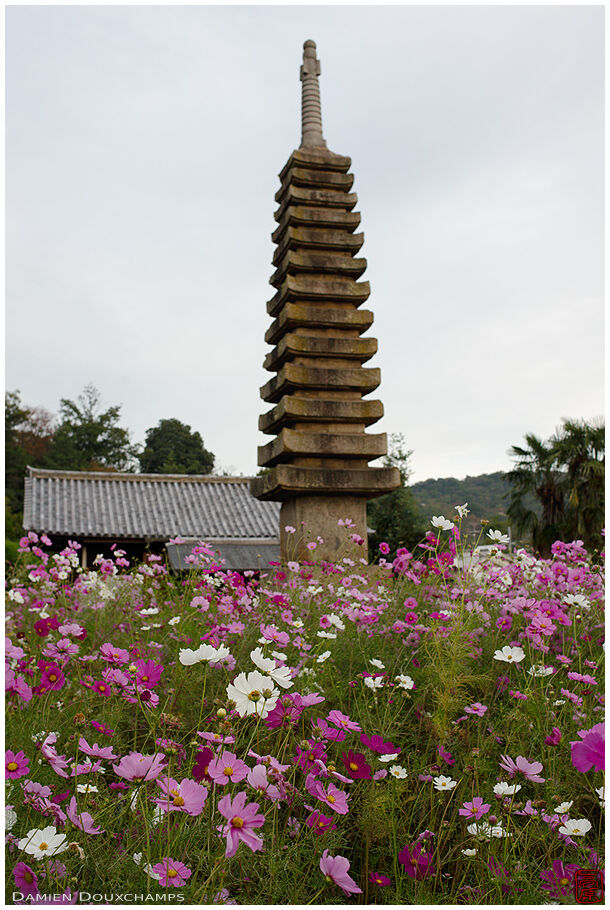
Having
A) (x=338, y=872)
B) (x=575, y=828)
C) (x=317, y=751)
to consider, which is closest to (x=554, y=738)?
(x=575, y=828)

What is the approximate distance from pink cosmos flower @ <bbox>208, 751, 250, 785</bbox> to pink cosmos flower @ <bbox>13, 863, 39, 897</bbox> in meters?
0.43

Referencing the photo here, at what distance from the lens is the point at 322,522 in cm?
566

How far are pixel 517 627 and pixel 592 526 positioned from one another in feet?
51.1

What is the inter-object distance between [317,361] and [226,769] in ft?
17.2

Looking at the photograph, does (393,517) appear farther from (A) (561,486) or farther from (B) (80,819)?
(B) (80,819)

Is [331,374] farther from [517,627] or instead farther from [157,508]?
[157,508]

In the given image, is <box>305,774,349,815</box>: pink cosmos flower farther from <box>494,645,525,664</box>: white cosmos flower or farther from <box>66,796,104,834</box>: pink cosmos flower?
<box>494,645,525,664</box>: white cosmos flower

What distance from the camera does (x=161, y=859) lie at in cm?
128

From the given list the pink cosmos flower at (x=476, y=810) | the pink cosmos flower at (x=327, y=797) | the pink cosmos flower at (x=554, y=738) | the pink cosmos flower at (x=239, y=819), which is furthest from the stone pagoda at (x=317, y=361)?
the pink cosmos flower at (x=239, y=819)

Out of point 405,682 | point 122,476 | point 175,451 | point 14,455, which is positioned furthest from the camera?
point 175,451

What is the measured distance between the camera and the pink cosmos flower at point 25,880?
4.06 feet

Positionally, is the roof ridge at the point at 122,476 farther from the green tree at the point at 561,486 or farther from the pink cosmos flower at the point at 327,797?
the pink cosmos flower at the point at 327,797

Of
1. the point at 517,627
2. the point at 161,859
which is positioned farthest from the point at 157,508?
the point at 161,859

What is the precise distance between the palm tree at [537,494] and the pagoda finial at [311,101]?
13.8m
